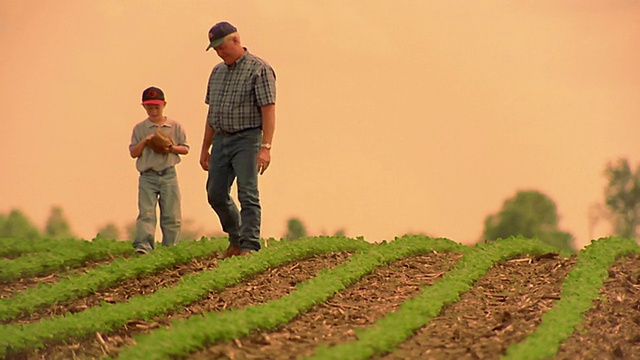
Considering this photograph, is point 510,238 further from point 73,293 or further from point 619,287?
point 73,293

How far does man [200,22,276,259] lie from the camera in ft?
32.9

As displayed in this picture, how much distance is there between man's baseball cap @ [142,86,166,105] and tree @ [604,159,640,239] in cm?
1421

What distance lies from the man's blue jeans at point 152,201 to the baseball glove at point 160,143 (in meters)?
0.36

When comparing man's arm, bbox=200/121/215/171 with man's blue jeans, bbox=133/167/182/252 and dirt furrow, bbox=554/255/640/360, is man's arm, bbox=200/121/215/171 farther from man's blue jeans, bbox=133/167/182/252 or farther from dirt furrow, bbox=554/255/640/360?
dirt furrow, bbox=554/255/640/360

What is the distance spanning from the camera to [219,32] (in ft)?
33.1

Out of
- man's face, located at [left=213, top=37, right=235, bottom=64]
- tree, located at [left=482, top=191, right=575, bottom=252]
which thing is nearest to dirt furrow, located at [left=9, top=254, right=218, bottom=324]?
man's face, located at [left=213, top=37, right=235, bottom=64]

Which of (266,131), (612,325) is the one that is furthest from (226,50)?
(612,325)

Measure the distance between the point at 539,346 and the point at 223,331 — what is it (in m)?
2.70

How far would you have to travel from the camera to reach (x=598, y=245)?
10.8m

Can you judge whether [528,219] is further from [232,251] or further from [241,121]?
[241,121]

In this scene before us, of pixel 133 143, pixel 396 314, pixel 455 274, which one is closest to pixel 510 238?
pixel 455 274

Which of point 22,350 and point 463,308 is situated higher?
point 463,308

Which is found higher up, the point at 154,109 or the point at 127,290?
the point at 154,109

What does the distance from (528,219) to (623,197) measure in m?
2.82
